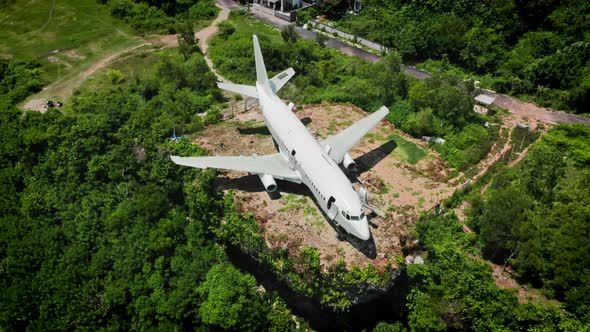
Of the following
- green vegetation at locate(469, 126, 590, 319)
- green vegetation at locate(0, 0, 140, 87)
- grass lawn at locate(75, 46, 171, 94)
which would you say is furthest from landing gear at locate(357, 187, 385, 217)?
green vegetation at locate(0, 0, 140, 87)

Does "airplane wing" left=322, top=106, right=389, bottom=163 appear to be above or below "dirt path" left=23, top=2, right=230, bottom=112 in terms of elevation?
above

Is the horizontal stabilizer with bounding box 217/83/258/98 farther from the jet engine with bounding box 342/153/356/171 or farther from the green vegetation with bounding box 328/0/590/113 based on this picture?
the green vegetation with bounding box 328/0/590/113

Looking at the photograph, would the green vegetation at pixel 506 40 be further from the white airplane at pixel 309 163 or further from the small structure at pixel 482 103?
the white airplane at pixel 309 163

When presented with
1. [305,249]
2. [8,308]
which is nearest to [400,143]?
[305,249]

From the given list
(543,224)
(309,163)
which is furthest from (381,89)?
(543,224)

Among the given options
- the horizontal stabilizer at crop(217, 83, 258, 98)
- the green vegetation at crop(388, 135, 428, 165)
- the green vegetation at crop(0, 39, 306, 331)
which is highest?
the horizontal stabilizer at crop(217, 83, 258, 98)

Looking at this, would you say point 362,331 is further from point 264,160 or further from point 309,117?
point 309,117

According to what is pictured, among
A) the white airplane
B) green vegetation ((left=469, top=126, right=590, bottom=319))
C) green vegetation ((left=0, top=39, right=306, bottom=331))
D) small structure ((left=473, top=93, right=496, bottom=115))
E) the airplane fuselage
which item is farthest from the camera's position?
small structure ((left=473, top=93, right=496, bottom=115))
